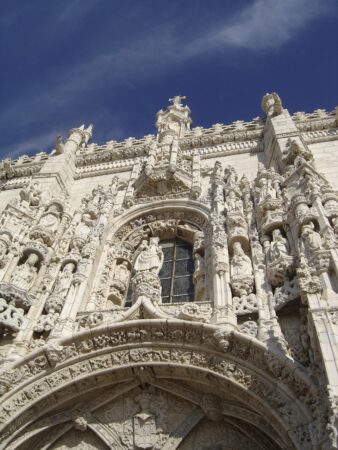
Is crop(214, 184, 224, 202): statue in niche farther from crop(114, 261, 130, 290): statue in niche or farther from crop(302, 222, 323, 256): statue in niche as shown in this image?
crop(302, 222, 323, 256): statue in niche

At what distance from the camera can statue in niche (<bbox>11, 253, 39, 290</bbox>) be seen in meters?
8.55

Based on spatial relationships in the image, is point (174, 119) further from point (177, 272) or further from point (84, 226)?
point (177, 272)

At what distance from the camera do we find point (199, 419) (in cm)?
675

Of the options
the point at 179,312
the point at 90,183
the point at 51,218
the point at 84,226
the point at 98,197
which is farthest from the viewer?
the point at 90,183

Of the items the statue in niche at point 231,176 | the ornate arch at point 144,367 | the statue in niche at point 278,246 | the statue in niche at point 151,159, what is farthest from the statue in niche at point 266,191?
the ornate arch at point 144,367

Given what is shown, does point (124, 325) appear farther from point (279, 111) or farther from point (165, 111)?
point (165, 111)

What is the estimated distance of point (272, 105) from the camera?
13008 mm

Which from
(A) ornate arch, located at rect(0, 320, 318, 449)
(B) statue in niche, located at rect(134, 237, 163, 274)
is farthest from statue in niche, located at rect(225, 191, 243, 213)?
(A) ornate arch, located at rect(0, 320, 318, 449)

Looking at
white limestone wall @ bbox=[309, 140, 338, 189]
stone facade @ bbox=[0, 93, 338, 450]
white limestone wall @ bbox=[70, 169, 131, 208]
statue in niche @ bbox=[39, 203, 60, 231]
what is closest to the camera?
stone facade @ bbox=[0, 93, 338, 450]

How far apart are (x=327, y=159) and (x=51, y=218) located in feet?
20.8

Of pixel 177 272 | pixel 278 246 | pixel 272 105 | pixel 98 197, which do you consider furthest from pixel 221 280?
pixel 272 105

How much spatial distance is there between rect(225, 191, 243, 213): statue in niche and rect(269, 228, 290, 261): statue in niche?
1.35m

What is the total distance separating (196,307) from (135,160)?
7.00 m

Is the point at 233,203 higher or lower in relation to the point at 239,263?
Answer: higher
